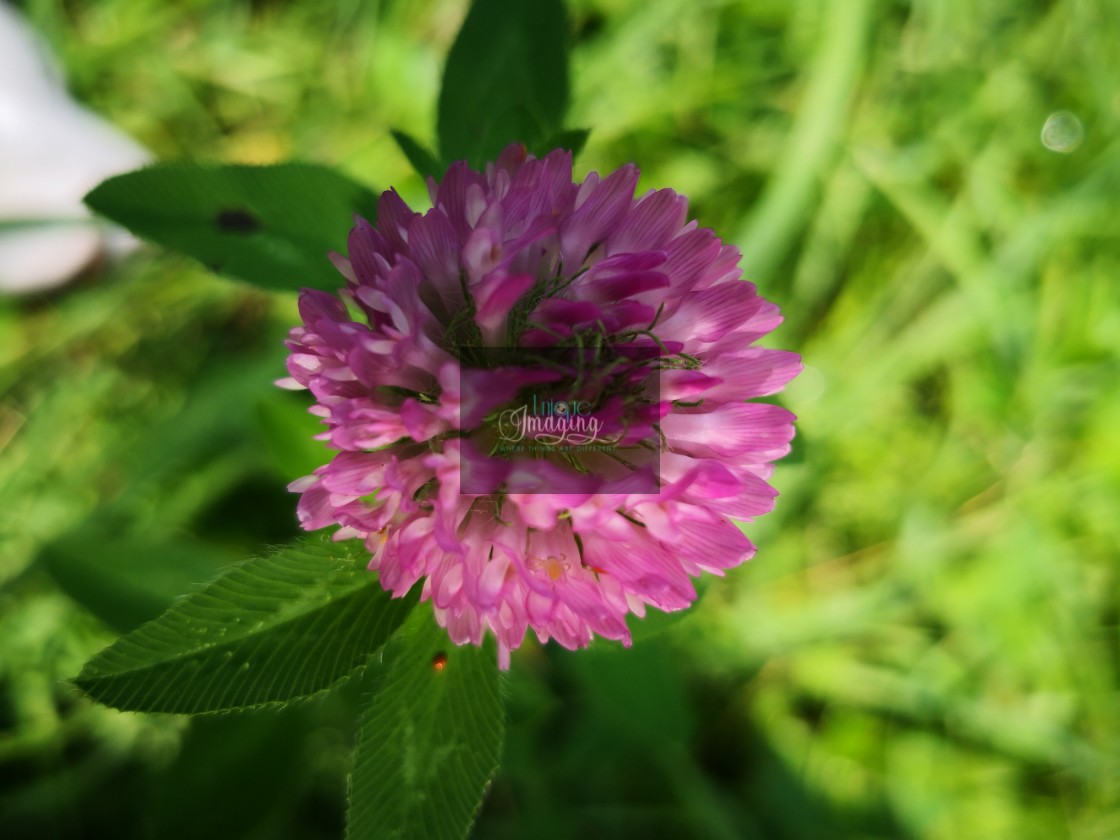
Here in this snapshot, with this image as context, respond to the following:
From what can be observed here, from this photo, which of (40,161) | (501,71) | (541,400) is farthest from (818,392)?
(40,161)

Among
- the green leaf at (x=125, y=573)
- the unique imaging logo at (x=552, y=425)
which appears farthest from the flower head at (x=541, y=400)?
the green leaf at (x=125, y=573)

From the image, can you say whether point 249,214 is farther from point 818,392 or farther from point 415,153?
point 818,392

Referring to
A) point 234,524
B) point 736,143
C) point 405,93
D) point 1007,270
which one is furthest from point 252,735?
point 1007,270

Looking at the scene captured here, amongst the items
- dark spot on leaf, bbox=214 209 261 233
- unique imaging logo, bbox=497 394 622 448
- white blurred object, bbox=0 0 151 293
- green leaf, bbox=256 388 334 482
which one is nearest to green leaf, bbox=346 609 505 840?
unique imaging logo, bbox=497 394 622 448

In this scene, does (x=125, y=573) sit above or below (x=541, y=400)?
below

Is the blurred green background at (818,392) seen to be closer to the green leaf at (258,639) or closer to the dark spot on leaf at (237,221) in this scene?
the dark spot on leaf at (237,221)

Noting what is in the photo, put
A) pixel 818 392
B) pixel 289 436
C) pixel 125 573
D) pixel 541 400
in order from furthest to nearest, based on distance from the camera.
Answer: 1. pixel 818 392
2. pixel 125 573
3. pixel 289 436
4. pixel 541 400

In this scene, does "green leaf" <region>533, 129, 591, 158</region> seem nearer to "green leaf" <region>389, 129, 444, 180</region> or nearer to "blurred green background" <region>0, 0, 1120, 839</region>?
"green leaf" <region>389, 129, 444, 180</region>
